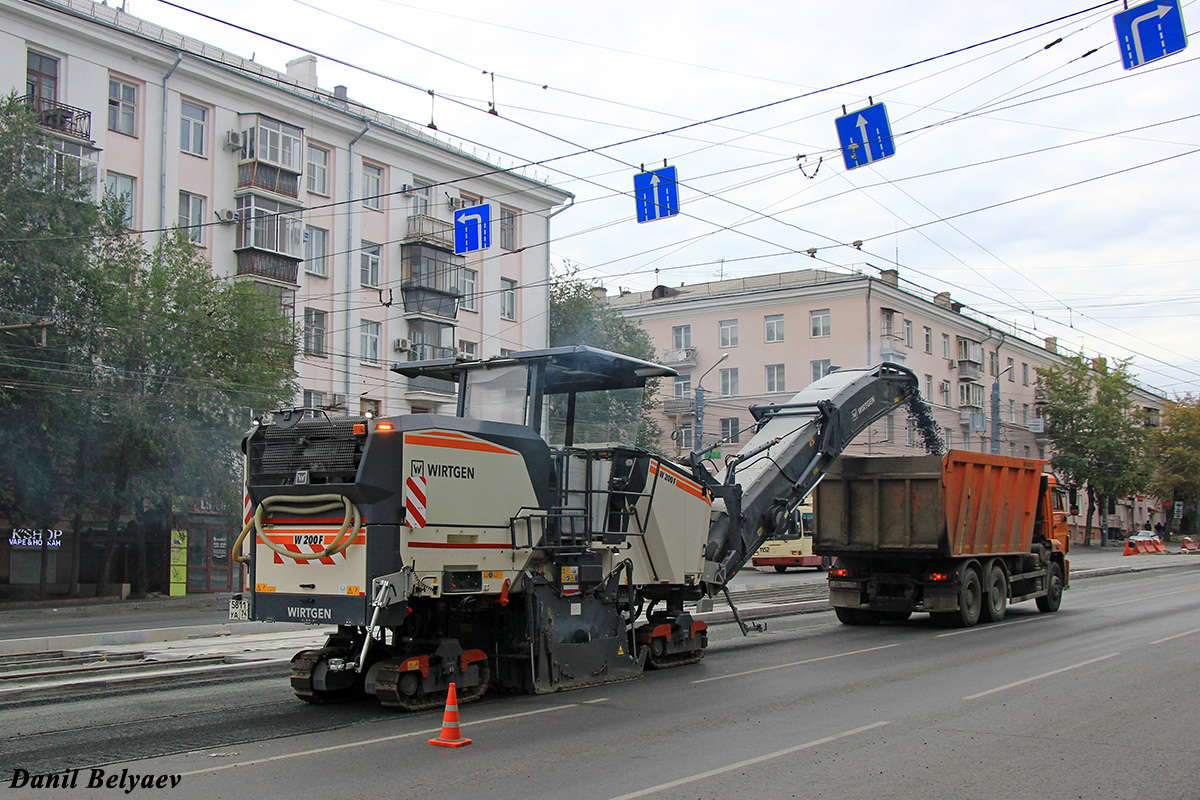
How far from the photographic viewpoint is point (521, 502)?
436 inches

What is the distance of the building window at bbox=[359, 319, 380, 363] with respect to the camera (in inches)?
1545

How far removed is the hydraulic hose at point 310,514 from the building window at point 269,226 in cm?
2644

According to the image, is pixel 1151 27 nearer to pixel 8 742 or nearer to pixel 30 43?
pixel 8 742

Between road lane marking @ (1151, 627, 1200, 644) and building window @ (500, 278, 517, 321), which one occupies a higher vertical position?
building window @ (500, 278, 517, 321)

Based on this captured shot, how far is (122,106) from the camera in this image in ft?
108

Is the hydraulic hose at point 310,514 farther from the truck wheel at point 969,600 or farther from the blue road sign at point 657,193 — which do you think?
the truck wheel at point 969,600

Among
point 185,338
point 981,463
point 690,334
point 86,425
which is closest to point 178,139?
point 185,338

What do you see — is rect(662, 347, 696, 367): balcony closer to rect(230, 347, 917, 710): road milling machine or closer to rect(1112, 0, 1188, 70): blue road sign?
rect(230, 347, 917, 710): road milling machine

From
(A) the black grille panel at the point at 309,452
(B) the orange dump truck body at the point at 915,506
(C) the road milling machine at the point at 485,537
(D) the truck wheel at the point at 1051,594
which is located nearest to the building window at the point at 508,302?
(D) the truck wheel at the point at 1051,594

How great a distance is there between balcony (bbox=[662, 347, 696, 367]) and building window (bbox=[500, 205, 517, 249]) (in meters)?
16.0

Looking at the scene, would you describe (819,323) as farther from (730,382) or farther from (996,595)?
(996,595)

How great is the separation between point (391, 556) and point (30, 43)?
27296 millimetres

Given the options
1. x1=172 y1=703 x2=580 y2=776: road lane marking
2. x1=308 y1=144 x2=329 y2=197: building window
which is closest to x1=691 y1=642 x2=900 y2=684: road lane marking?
x1=172 y1=703 x2=580 y2=776: road lane marking

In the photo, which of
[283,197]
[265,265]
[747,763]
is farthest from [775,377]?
[747,763]
